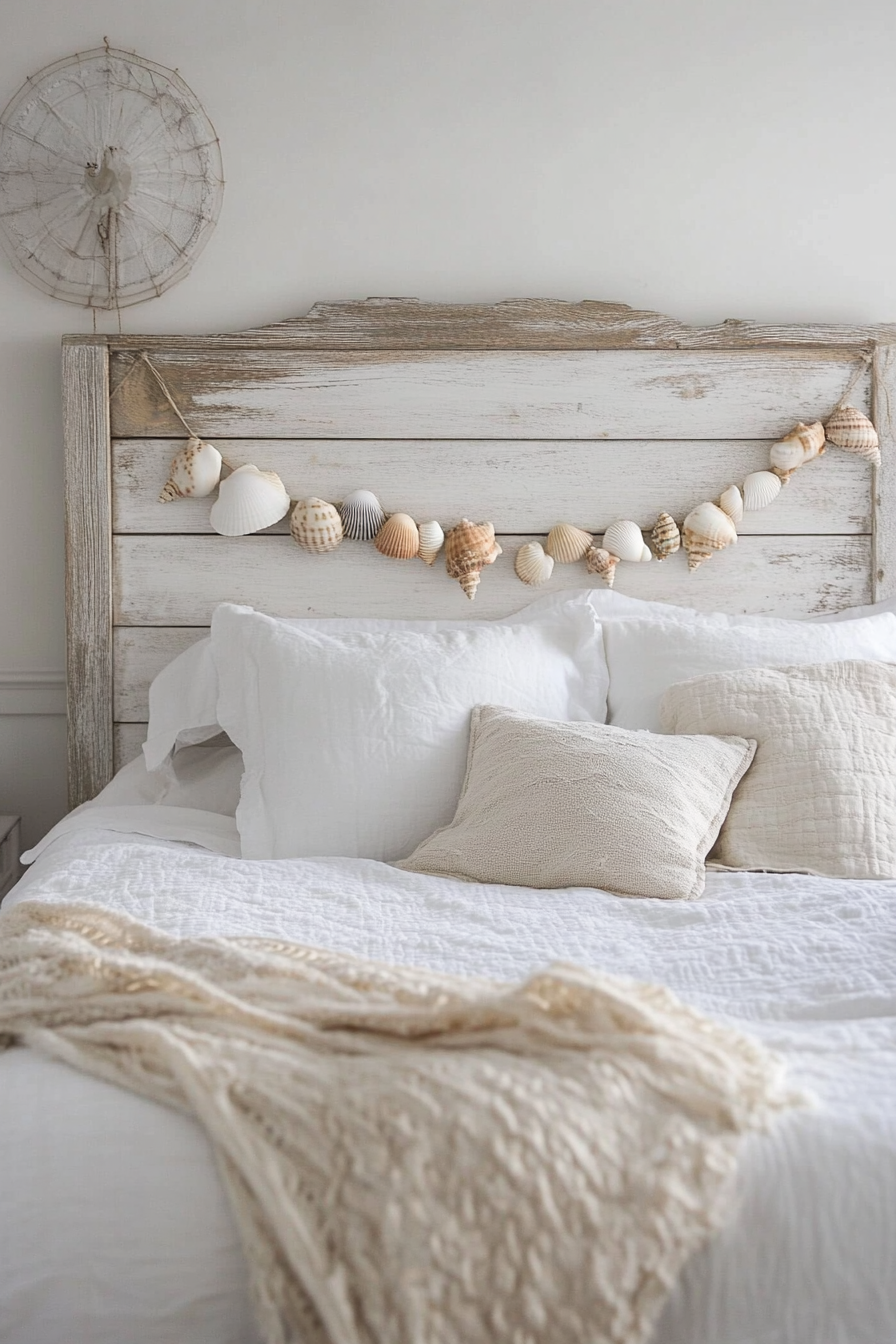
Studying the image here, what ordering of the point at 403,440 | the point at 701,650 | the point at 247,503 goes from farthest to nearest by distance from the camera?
the point at 403,440 < the point at 247,503 < the point at 701,650

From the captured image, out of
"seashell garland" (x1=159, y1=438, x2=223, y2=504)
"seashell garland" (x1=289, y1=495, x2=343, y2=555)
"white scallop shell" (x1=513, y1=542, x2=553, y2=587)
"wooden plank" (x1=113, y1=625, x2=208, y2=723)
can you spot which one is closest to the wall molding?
"wooden plank" (x1=113, y1=625, x2=208, y2=723)

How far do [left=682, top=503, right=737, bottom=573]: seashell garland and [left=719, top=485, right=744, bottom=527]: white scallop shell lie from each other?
0.01 metres

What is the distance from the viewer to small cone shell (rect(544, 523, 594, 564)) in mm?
2055

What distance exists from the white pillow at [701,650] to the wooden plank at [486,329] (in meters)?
0.59

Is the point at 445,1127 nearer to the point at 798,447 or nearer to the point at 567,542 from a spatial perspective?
the point at 567,542

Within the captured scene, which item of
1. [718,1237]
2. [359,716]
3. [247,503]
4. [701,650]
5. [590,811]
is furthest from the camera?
[247,503]

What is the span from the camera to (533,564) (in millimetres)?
2059

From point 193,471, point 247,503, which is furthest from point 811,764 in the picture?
point 193,471

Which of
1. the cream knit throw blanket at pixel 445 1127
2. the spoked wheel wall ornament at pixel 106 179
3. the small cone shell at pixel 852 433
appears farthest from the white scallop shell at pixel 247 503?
the cream knit throw blanket at pixel 445 1127

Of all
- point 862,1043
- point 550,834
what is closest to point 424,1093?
point 862,1043

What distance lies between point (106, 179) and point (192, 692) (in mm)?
1019

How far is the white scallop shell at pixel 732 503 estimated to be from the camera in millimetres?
2074

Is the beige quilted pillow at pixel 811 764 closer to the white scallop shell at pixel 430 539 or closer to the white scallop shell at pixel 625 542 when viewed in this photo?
the white scallop shell at pixel 625 542

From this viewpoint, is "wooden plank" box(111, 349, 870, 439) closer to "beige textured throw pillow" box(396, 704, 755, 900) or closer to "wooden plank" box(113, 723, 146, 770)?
"wooden plank" box(113, 723, 146, 770)
